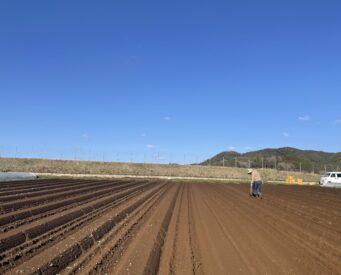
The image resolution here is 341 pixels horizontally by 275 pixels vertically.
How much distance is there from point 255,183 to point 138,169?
58864 mm

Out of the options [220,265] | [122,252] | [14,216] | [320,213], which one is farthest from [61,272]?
[320,213]

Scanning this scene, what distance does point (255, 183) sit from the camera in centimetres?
2700

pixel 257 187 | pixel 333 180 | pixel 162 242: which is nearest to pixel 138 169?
pixel 333 180

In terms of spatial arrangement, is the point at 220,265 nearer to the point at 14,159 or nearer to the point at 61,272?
the point at 61,272

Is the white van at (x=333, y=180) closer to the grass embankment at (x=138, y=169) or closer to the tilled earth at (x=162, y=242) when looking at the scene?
the grass embankment at (x=138, y=169)

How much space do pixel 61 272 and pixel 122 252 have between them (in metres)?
1.94

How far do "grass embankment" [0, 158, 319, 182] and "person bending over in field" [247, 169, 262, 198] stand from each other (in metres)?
50.6

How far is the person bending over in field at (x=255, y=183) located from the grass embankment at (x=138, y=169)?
166 ft

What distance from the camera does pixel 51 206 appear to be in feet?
55.2

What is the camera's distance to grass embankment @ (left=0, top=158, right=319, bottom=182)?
7888cm

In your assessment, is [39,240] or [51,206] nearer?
[39,240]

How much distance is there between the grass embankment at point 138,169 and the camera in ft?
259

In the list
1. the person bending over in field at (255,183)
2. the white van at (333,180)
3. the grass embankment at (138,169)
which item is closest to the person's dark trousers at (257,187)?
the person bending over in field at (255,183)

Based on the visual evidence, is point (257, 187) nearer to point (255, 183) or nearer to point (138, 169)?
point (255, 183)
